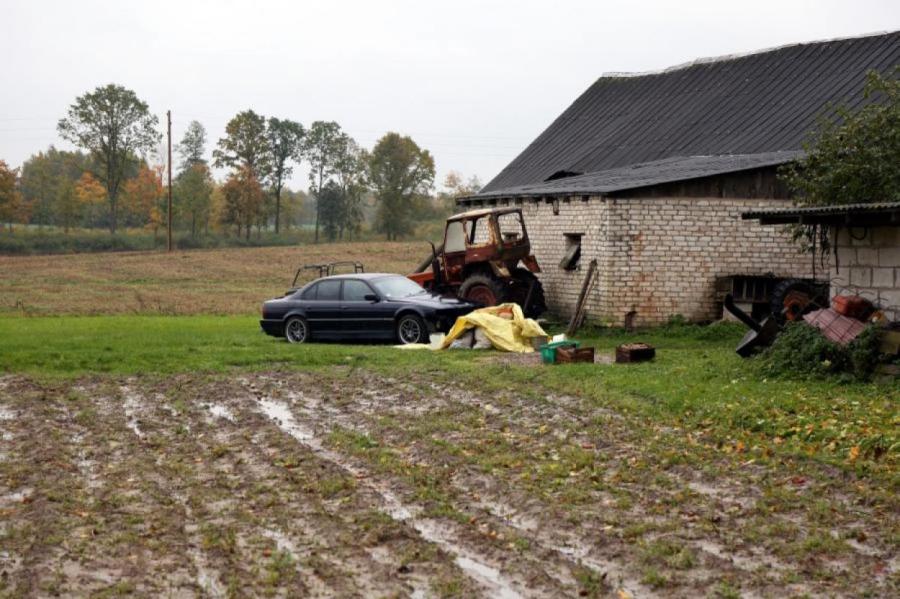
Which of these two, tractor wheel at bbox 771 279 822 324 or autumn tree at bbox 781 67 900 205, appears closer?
autumn tree at bbox 781 67 900 205

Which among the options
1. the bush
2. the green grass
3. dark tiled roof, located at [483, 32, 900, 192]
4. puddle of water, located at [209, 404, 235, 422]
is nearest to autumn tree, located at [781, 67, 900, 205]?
the green grass

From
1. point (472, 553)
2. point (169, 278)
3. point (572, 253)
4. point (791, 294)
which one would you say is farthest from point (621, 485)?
point (169, 278)

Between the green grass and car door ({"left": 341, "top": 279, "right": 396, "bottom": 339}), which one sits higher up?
car door ({"left": 341, "top": 279, "right": 396, "bottom": 339})

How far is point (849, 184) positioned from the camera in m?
19.1

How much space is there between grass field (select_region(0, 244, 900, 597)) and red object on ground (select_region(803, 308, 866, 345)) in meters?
0.86

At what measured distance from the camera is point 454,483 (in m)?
9.54

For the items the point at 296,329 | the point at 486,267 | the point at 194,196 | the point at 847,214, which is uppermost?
the point at 194,196

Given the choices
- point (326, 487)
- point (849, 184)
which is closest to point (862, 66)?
point (849, 184)

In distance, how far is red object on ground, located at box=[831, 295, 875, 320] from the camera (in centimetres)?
1503

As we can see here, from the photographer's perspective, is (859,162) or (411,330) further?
(411,330)

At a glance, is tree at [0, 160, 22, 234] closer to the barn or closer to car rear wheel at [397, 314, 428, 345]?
the barn

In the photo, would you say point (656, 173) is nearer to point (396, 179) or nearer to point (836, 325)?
point (836, 325)

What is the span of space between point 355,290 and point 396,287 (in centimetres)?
80

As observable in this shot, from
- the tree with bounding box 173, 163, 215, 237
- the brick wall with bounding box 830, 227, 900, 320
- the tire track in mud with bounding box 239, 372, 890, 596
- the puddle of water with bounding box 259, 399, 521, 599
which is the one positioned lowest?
the puddle of water with bounding box 259, 399, 521, 599
